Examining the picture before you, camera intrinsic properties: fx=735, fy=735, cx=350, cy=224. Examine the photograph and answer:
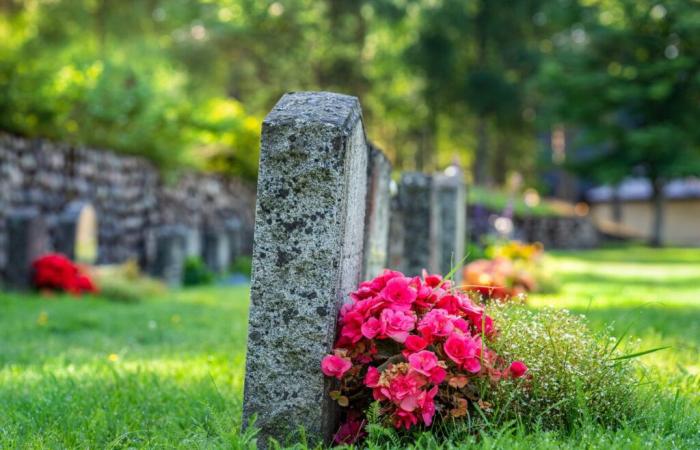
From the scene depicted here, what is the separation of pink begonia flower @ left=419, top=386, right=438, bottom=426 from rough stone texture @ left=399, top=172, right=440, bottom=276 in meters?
4.09

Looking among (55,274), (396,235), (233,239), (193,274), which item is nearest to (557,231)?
(233,239)

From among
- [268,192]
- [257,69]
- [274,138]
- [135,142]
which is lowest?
[268,192]

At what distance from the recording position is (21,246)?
931cm

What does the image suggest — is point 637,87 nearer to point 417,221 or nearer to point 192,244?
point 192,244

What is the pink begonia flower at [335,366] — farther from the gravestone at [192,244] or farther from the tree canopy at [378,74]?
the gravestone at [192,244]

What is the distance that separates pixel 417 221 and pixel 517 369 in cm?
400

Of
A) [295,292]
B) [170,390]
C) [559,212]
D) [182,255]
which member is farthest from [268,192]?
[559,212]

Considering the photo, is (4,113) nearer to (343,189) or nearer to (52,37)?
(52,37)

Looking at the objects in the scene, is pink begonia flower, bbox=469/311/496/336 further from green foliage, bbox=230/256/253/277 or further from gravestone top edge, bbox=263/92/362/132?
green foliage, bbox=230/256/253/277

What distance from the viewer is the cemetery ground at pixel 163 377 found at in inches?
113

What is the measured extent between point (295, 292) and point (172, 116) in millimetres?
13366

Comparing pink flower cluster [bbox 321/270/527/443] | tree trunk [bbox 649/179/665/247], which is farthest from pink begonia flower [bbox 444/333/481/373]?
tree trunk [bbox 649/179/665/247]

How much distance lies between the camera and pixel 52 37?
45.1 feet

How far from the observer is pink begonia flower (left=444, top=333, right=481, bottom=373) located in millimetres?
2840
